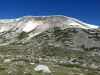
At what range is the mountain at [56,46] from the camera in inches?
1457

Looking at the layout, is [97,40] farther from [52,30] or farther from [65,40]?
[52,30]

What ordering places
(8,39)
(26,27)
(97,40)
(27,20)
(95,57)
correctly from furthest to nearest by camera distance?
(27,20), (26,27), (8,39), (97,40), (95,57)

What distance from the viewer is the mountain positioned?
121ft

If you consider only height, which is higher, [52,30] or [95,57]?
[52,30]

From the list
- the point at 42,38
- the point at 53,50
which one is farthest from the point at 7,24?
the point at 53,50

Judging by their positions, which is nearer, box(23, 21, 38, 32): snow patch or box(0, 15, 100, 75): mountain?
box(0, 15, 100, 75): mountain

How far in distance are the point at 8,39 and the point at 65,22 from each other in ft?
122

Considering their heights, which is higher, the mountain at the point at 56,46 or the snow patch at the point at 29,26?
the snow patch at the point at 29,26

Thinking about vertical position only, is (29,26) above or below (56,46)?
above

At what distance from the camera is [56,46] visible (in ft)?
189

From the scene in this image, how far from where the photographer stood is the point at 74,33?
84625mm

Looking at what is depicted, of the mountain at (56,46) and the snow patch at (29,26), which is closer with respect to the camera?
the mountain at (56,46)

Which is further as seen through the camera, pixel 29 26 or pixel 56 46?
pixel 29 26

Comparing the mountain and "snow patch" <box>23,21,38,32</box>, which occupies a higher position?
"snow patch" <box>23,21,38,32</box>
